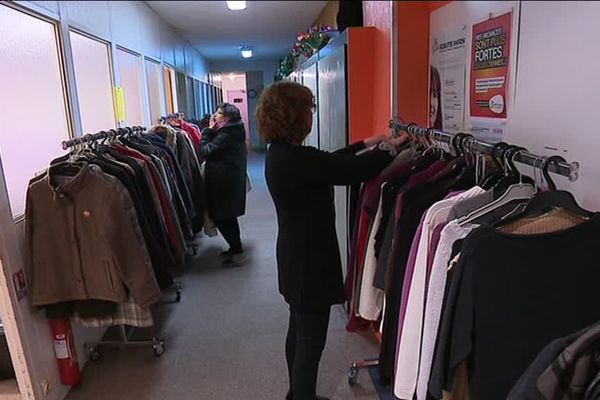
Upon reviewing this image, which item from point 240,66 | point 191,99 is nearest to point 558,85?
point 240,66

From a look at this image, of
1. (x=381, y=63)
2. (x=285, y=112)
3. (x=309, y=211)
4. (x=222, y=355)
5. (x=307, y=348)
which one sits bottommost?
(x=222, y=355)

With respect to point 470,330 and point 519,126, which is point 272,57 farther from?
point 470,330

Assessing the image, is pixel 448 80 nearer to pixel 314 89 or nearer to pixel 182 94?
pixel 314 89

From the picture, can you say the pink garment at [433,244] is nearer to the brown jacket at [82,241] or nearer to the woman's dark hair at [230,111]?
the brown jacket at [82,241]

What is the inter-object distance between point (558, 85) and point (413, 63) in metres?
0.93

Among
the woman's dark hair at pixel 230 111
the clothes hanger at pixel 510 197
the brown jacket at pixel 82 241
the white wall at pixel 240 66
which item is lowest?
the brown jacket at pixel 82 241

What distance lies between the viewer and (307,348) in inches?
63.4

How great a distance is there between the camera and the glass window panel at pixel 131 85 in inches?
135

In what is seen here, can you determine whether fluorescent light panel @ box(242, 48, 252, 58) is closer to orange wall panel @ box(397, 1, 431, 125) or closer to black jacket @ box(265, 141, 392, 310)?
orange wall panel @ box(397, 1, 431, 125)

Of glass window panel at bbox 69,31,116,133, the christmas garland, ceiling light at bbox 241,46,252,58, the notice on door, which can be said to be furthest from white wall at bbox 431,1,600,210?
glass window panel at bbox 69,31,116,133

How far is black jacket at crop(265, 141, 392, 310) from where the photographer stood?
143cm

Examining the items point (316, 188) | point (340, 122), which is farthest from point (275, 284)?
point (316, 188)

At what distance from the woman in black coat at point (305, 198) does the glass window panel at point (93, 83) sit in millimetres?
1637

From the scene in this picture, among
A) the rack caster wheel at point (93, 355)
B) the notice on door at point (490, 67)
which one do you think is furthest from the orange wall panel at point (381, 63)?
the rack caster wheel at point (93, 355)
